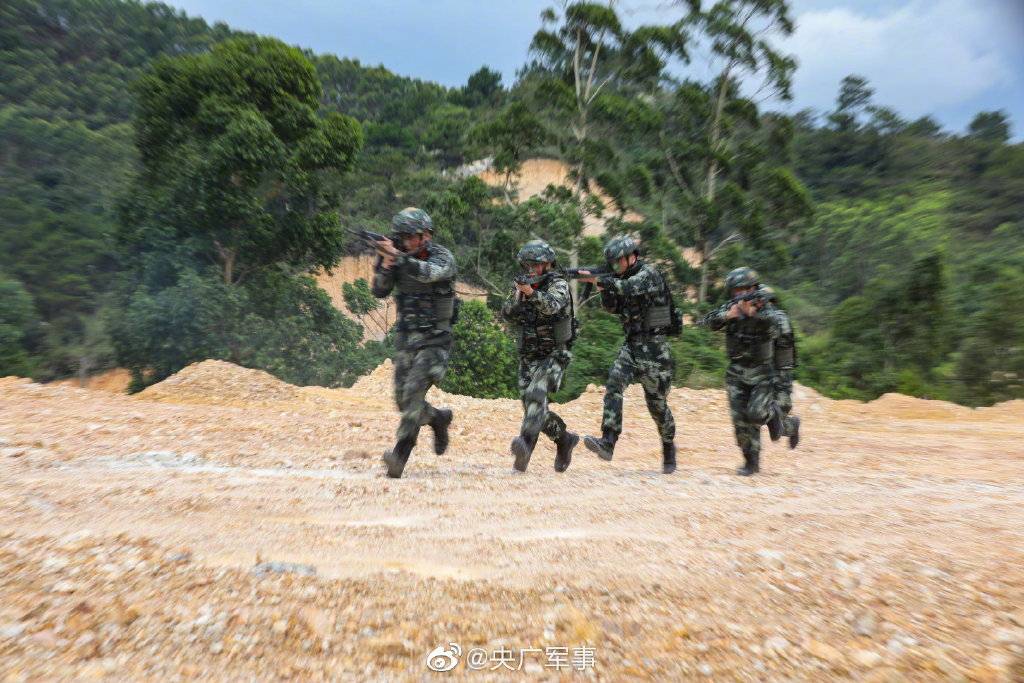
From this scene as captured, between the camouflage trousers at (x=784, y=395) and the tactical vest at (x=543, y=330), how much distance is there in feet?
11.8

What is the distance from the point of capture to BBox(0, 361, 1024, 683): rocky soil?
4.97ft

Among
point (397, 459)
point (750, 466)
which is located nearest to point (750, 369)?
point (750, 466)

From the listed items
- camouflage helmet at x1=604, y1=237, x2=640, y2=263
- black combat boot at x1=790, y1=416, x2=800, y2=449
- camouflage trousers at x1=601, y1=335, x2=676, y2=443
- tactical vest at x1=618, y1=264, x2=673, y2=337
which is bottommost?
black combat boot at x1=790, y1=416, x2=800, y2=449

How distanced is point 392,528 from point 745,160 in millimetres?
24199

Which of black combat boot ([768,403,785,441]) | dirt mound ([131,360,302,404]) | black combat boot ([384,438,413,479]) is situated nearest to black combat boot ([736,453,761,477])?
black combat boot ([768,403,785,441])

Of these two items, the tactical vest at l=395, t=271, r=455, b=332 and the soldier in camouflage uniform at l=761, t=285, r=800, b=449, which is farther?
the soldier in camouflage uniform at l=761, t=285, r=800, b=449

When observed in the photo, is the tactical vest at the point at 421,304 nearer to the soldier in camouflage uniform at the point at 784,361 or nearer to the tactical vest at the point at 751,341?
the tactical vest at the point at 751,341

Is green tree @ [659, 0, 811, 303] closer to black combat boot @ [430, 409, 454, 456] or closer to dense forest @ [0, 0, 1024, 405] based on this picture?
dense forest @ [0, 0, 1024, 405]

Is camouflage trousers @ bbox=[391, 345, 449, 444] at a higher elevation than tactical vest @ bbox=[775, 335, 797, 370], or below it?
below

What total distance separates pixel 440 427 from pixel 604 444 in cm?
137

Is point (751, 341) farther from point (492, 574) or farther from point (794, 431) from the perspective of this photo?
point (492, 574)

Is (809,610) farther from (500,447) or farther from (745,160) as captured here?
(745,160)

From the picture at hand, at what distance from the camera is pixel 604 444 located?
5.09 metres

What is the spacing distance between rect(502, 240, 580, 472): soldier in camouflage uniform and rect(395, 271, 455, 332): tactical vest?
58cm
